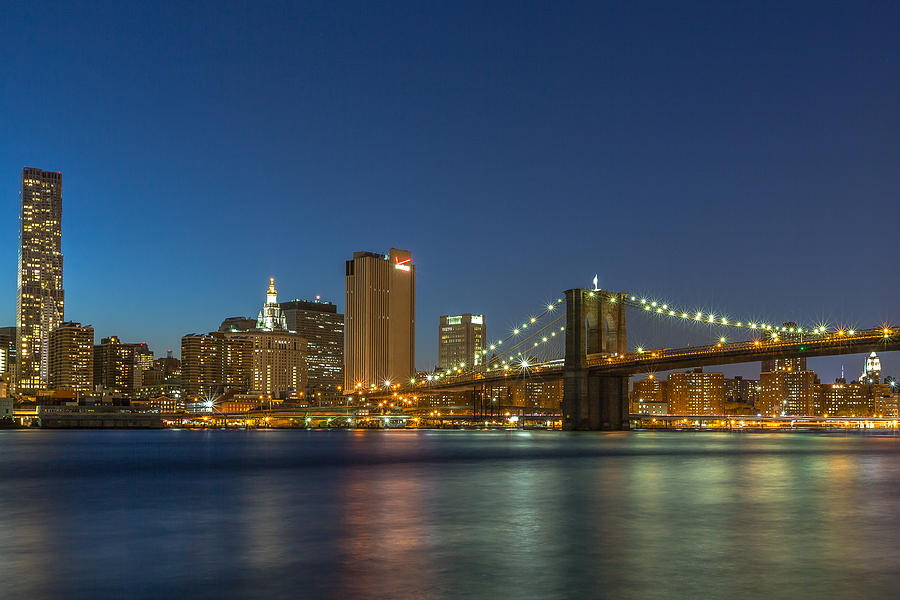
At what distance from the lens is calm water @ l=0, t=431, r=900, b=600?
1334cm

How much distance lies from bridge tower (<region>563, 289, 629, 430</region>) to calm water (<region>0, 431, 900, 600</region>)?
6029cm

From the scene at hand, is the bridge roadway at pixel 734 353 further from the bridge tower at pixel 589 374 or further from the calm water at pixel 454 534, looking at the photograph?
the calm water at pixel 454 534

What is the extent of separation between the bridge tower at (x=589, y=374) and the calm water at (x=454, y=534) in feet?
198

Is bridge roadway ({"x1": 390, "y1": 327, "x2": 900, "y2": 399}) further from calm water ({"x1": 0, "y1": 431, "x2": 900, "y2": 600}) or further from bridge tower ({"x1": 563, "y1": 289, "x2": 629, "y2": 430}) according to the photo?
calm water ({"x1": 0, "y1": 431, "x2": 900, "y2": 600})

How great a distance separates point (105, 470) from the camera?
4247 centimetres

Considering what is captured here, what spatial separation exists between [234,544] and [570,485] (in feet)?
54.6

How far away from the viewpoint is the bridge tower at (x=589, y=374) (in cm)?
9919

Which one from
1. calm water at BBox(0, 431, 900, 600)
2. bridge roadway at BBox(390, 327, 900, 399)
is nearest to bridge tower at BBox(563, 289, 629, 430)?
bridge roadway at BBox(390, 327, 900, 399)

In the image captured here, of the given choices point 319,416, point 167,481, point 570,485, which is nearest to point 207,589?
point 570,485

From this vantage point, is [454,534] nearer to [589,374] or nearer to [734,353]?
[734,353]

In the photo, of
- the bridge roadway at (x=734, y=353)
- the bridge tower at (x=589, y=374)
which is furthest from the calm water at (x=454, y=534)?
the bridge tower at (x=589, y=374)

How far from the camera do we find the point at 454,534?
61.6 feet

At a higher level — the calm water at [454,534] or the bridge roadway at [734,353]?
the bridge roadway at [734,353]

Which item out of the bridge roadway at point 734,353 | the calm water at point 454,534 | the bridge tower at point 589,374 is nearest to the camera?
the calm water at point 454,534
